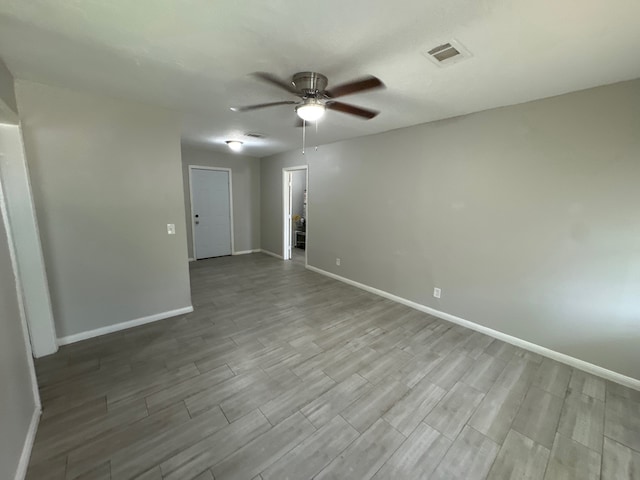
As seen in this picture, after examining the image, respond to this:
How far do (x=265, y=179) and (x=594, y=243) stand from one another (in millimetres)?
5677

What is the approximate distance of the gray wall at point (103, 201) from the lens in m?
2.30

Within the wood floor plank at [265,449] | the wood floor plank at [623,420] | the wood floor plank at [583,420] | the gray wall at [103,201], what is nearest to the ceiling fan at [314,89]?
the gray wall at [103,201]

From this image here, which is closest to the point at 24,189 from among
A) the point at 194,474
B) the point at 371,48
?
the point at 194,474

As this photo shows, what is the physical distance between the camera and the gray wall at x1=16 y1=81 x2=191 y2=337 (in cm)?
230

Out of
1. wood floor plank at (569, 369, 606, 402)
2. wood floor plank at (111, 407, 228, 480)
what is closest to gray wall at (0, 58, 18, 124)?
wood floor plank at (111, 407, 228, 480)

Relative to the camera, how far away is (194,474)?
1.37 meters

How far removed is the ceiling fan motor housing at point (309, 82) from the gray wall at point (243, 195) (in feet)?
14.0

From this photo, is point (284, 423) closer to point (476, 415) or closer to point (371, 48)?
point (476, 415)

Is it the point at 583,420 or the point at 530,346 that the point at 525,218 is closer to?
the point at 530,346

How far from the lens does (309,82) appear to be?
6.13 ft

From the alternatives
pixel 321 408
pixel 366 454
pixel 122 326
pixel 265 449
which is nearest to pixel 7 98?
pixel 122 326

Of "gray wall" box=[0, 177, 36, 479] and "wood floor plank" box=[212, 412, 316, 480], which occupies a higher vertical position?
"gray wall" box=[0, 177, 36, 479]

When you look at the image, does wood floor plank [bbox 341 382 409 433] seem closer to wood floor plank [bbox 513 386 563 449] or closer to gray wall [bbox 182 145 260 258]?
wood floor plank [bbox 513 386 563 449]

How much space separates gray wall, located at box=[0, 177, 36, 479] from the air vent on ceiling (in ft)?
9.27
